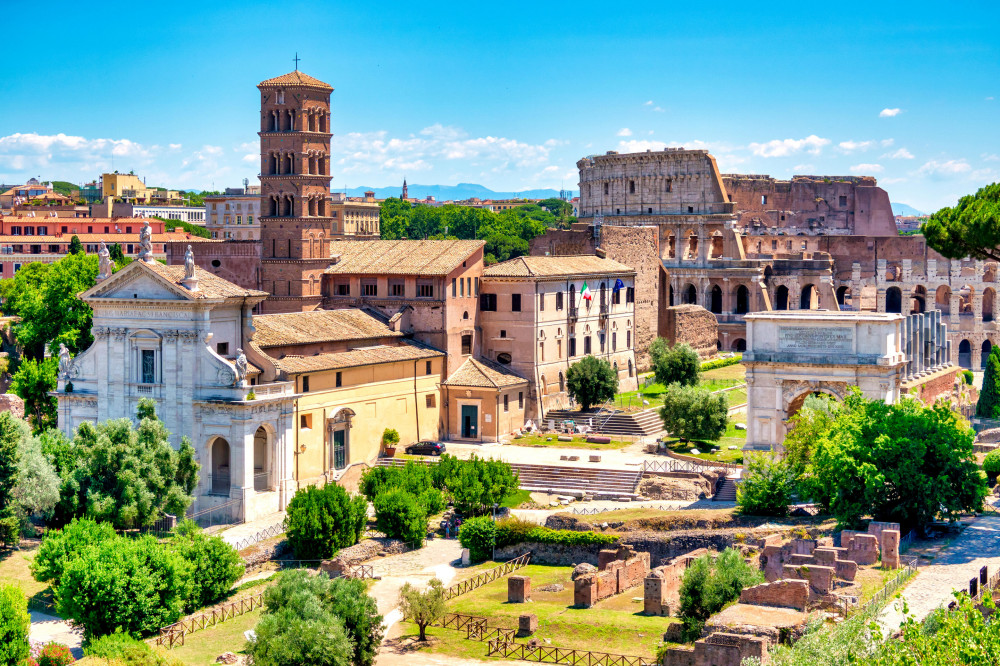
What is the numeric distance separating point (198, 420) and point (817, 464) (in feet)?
83.3

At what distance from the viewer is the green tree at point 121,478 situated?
49.9 m

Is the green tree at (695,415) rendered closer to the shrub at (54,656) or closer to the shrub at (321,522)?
the shrub at (321,522)

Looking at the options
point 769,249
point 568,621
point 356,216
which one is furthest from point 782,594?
point 356,216

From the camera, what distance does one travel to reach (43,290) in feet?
275

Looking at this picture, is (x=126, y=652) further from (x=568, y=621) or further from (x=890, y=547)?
(x=890, y=547)

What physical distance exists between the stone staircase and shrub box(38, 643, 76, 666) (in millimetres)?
34145

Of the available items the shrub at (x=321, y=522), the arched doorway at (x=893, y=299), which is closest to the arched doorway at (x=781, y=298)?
the arched doorway at (x=893, y=299)

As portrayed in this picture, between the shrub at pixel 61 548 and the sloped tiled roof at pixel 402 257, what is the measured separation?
1080 inches

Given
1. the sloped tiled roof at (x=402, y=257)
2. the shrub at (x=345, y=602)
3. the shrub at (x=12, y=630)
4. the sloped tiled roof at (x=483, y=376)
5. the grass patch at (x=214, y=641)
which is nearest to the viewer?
the shrub at (x=12, y=630)

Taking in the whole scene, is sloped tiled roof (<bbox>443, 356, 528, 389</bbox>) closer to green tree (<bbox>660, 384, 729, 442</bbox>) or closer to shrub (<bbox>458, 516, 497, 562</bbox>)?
green tree (<bbox>660, 384, 729, 442</bbox>)

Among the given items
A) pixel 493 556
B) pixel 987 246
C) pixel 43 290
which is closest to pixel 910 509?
pixel 987 246

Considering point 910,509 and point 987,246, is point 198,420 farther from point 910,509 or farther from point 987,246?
point 987,246

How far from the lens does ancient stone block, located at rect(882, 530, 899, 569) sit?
41312 millimetres

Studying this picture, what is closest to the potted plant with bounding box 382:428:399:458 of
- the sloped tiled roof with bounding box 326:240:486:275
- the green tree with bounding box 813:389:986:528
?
the sloped tiled roof with bounding box 326:240:486:275
